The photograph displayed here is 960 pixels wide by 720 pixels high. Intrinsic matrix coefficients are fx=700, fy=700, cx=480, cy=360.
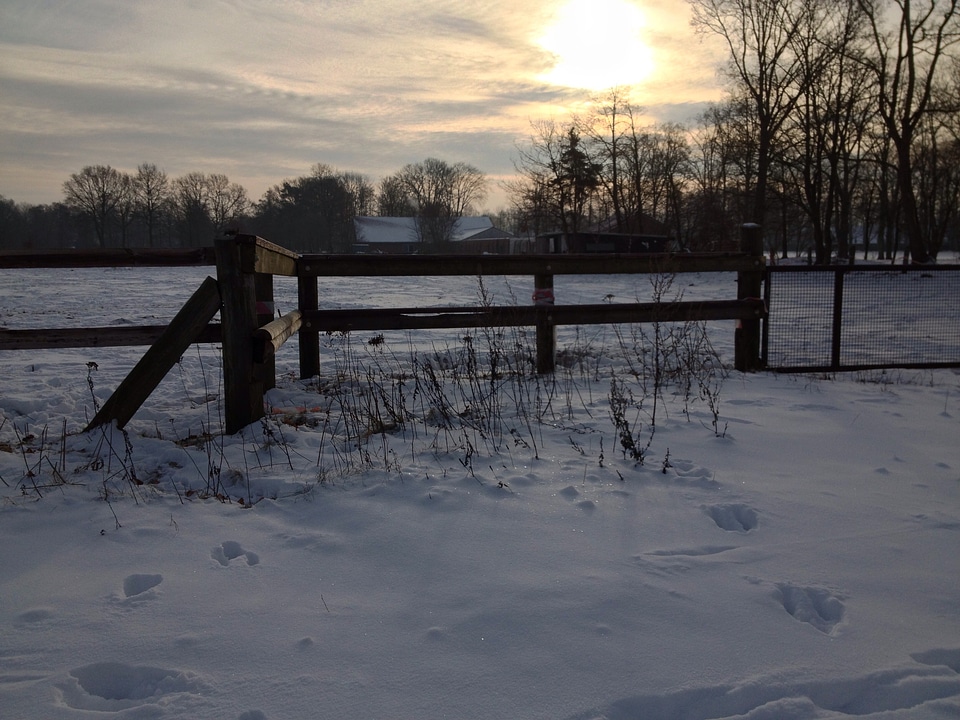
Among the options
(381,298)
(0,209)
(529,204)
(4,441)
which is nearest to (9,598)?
(4,441)

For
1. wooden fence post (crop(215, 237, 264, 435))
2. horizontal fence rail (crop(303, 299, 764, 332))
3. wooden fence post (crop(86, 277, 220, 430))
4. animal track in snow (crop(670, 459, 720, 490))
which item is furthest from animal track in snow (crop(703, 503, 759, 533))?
wooden fence post (crop(86, 277, 220, 430))

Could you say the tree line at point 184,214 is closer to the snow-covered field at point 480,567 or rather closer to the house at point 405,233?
the house at point 405,233

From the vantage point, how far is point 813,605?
2752 mm

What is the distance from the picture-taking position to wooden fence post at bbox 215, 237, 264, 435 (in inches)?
178

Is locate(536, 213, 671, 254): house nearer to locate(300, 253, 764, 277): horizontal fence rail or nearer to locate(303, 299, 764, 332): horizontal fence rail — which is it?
locate(303, 299, 764, 332): horizontal fence rail

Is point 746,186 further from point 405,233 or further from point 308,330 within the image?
point 405,233

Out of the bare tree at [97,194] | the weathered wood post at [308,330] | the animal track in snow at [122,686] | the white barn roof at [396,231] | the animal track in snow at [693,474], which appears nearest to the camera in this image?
the animal track in snow at [122,686]

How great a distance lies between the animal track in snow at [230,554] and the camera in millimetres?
2984

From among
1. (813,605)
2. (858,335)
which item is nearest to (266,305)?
(813,605)

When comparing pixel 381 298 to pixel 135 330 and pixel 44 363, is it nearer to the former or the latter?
→ pixel 44 363

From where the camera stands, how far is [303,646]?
2.38m

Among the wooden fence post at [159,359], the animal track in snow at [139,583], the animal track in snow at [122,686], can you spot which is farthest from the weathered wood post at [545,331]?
the animal track in snow at [122,686]

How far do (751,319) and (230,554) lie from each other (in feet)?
20.4

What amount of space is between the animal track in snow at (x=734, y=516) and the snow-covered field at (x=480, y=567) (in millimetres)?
17
